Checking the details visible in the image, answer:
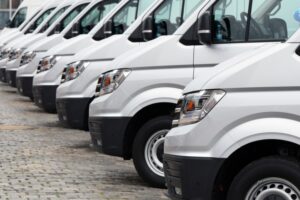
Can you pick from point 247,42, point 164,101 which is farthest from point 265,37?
point 164,101

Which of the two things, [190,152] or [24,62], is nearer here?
[190,152]

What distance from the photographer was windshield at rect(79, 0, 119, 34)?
1382 cm

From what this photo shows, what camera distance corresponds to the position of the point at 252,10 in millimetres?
7504

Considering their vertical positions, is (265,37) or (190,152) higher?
(265,37)

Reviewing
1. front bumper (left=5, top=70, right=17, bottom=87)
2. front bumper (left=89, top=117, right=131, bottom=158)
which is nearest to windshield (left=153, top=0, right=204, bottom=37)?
front bumper (left=89, top=117, right=131, bottom=158)

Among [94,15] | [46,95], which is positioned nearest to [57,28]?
[94,15]

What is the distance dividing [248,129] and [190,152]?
43 centimetres

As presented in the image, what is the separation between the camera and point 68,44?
42.9 feet

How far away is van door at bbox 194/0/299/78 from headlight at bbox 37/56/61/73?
5783mm

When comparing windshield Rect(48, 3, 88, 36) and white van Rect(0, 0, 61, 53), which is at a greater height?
windshield Rect(48, 3, 88, 36)

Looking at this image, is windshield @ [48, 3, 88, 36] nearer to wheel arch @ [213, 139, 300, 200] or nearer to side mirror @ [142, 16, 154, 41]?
side mirror @ [142, 16, 154, 41]

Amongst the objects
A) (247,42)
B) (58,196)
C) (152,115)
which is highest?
(247,42)

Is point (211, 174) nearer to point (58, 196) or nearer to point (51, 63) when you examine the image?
point (58, 196)

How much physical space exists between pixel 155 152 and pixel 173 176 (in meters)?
2.30
